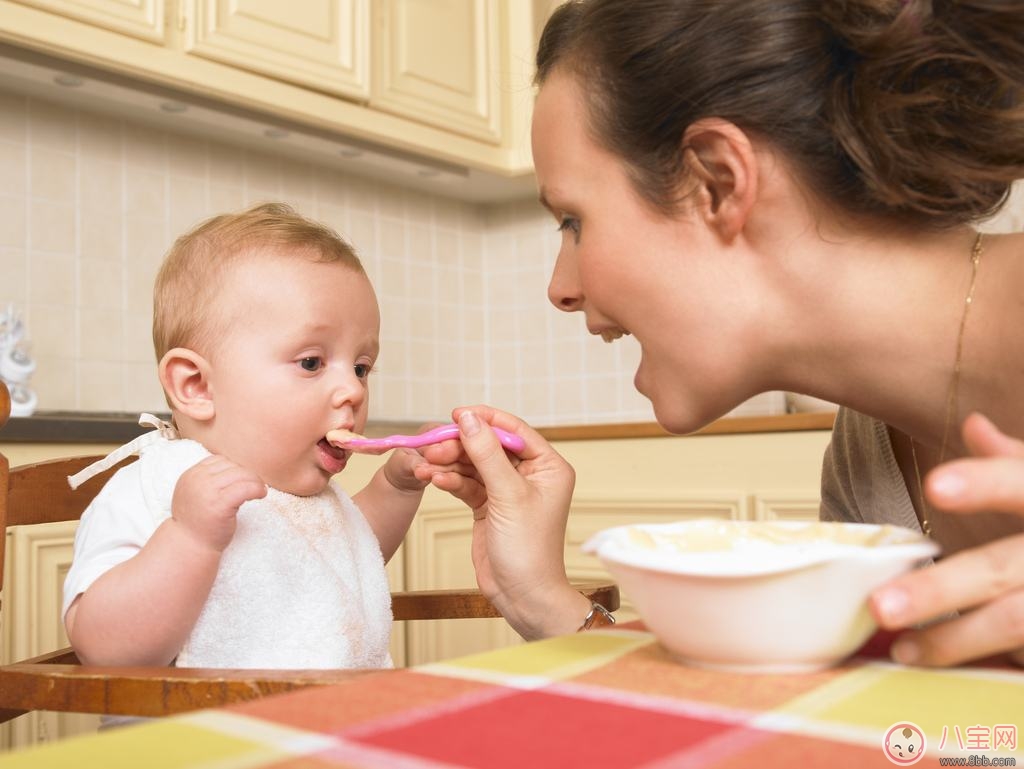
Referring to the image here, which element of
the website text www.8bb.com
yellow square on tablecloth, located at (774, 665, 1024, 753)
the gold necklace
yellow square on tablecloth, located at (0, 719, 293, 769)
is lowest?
the website text www.8bb.com

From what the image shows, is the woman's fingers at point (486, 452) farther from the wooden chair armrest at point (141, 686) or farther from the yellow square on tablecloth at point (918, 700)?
the yellow square on tablecloth at point (918, 700)

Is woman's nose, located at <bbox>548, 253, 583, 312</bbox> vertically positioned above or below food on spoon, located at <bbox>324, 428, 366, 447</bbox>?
above

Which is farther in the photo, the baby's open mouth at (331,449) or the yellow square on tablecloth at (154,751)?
the baby's open mouth at (331,449)

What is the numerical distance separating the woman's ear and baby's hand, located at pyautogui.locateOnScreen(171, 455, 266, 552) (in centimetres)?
48

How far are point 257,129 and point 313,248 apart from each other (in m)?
1.44

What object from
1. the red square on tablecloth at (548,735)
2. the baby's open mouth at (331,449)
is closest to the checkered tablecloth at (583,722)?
the red square on tablecloth at (548,735)

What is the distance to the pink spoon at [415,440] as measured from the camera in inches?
43.4

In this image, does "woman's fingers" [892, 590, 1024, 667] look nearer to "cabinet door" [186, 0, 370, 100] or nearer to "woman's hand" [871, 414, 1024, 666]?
"woman's hand" [871, 414, 1024, 666]

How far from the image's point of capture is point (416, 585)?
7.36 feet

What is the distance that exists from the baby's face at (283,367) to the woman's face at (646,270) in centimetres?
29

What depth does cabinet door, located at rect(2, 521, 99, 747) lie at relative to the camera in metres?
1.62

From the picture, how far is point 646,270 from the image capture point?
95 cm

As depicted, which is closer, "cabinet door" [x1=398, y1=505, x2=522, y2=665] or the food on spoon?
the food on spoon

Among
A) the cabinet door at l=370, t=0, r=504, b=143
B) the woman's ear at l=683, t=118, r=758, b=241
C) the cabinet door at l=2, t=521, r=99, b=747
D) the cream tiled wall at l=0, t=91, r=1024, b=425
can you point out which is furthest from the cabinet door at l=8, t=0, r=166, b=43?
the woman's ear at l=683, t=118, r=758, b=241
